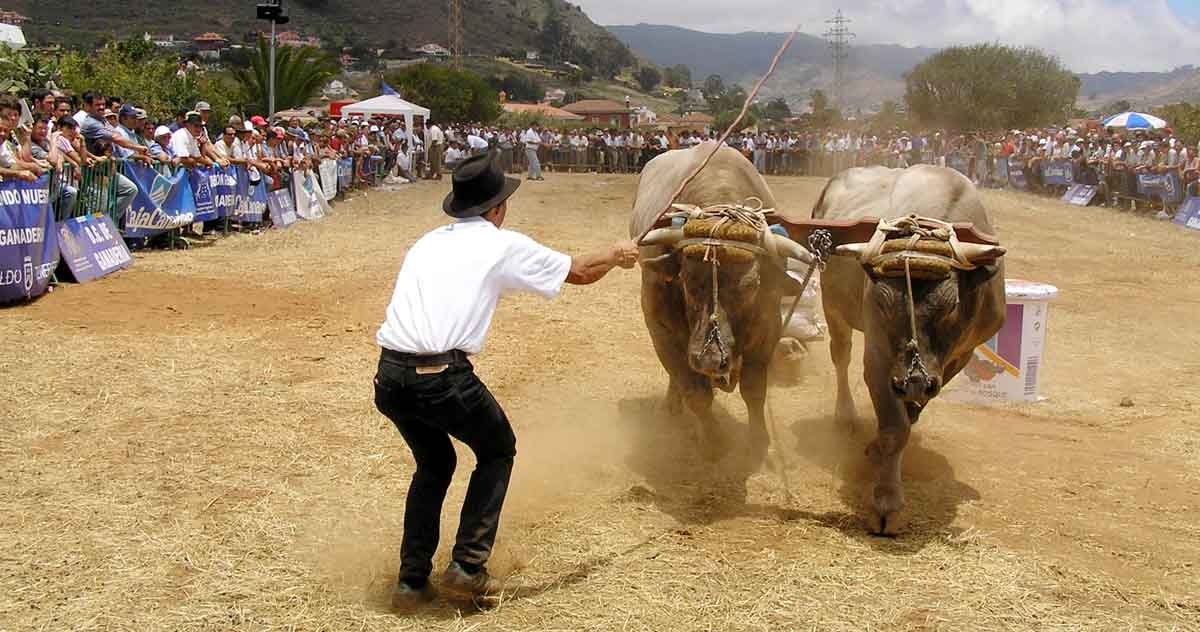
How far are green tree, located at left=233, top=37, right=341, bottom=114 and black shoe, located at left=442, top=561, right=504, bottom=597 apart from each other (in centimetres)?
3717

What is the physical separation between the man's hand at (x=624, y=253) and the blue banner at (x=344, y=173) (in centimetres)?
2086

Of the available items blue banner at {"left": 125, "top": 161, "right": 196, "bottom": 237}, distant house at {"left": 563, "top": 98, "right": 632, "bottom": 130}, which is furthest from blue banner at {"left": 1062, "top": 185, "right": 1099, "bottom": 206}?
distant house at {"left": 563, "top": 98, "right": 632, "bottom": 130}

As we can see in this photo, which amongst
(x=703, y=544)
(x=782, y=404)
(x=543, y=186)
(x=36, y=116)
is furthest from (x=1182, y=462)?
(x=543, y=186)

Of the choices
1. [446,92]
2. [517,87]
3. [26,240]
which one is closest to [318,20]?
[517,87]

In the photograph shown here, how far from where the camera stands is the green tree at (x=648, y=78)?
426 feet

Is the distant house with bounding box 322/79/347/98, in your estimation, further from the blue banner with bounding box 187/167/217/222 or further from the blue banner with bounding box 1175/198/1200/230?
the blue banner with bounding box 1175/198/1200/230

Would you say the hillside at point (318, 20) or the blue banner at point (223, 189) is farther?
the hillside at point (318, 20)

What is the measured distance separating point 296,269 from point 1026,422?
9311 mm

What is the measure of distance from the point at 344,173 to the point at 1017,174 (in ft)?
68.1

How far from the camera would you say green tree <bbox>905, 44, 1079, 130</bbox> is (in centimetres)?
4497

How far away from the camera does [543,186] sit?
31.5 m

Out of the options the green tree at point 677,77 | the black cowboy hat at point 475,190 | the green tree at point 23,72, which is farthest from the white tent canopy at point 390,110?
the green tree at point 677,77

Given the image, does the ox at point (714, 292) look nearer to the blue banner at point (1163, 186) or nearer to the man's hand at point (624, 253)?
the man's hand at point (624, 253)

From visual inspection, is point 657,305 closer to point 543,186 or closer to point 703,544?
point 703,544
